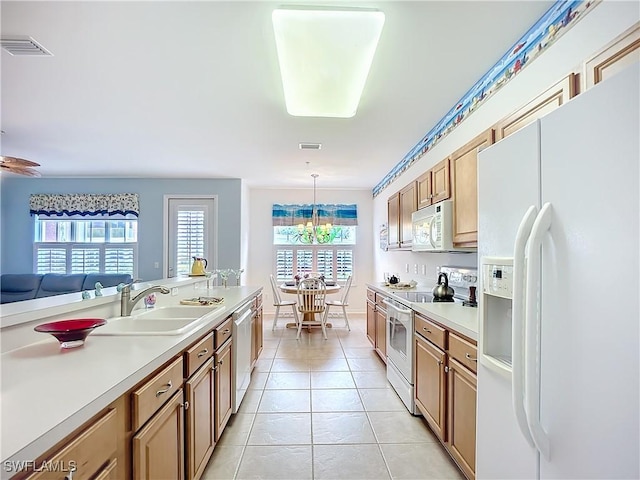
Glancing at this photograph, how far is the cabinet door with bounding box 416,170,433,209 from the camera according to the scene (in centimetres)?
302

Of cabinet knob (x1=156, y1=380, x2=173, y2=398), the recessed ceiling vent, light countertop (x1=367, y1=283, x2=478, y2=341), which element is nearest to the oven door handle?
light countertop (x1=367, y1=283, x2=478, y2=341)

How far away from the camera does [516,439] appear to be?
110cm

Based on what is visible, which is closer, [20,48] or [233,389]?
[20,48]

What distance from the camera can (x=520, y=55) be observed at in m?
1.96

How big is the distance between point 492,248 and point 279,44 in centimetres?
165

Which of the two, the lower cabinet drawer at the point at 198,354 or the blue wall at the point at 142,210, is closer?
the lower cabinet drawer at the point at 198,354

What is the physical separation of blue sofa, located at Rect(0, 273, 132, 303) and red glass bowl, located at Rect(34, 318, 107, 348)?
3770 mm

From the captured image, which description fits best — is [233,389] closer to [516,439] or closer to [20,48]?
[516,439]

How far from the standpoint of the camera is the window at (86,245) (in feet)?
18.4

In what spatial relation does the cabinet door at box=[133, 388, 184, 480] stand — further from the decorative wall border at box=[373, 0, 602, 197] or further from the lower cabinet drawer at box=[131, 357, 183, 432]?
the decorative wall border at box=[373, 0, 602, 197]

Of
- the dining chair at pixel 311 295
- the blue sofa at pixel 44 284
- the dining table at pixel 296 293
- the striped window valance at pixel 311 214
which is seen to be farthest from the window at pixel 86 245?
the dining chair at pixel 311 295

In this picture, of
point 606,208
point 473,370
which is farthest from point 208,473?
point 606,208

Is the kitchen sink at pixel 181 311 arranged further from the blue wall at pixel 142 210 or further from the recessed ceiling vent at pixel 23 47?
the blue wall at pixel 142 210

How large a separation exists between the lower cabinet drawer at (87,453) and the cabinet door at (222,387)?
1044mm
